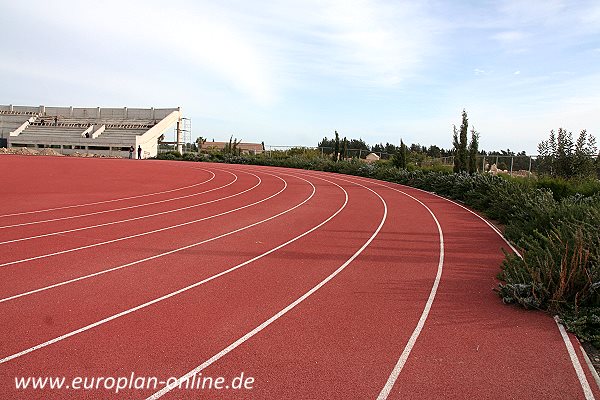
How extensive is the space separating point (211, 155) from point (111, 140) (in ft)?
44.8

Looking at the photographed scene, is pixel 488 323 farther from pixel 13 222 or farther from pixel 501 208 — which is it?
pixel 13 222

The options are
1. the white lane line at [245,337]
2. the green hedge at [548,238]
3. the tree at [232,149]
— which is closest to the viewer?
the white lane line at [245,337]

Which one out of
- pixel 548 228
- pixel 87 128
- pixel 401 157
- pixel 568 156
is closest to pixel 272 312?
pixel 548 228

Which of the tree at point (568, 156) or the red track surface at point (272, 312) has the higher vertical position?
the tree at point (568, 156)

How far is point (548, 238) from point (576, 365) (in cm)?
333

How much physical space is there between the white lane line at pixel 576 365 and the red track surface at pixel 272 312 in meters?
0.03

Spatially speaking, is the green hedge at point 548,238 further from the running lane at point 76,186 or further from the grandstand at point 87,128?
the grandstand at point 87,128

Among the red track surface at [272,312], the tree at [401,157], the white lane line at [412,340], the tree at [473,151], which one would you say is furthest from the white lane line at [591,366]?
the tree at [401,157]

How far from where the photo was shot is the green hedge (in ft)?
17.1

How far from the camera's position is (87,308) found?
511 centimetres

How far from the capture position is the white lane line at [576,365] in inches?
141

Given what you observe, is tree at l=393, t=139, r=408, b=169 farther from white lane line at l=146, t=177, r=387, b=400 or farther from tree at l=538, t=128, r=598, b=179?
white lane line at l=146, t=177, r=387, b=400

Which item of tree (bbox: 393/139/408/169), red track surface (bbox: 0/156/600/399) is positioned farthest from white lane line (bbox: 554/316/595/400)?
tree (bbox: 393/139/408/169)

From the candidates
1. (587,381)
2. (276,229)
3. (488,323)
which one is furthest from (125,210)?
(587,381)
